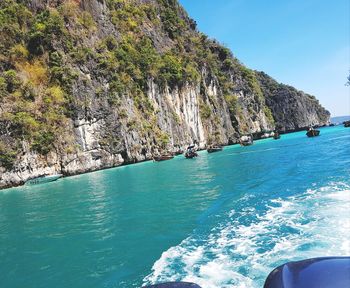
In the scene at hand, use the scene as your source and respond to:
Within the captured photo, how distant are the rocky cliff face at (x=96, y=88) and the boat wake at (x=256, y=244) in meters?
36.9

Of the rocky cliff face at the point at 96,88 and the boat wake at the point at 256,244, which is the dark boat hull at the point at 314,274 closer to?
the boat wake at the point at 256,244

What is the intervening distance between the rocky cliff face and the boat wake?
36865 millimetres

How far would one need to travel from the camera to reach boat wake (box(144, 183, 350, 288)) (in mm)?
7809

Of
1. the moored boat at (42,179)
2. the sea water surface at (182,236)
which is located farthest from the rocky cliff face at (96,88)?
the sea water surface at (182,236)

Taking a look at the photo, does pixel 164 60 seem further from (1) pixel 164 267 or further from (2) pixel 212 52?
(1) pixel 164 267

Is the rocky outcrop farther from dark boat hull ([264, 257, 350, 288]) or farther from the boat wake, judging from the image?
dark boat hull ([264, 257, 350, 288])

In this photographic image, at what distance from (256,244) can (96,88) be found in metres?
48.5

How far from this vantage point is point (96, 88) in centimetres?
5362

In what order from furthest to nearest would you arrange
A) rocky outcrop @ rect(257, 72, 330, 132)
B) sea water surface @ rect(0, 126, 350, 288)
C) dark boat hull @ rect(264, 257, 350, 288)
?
rocky outcrop @ rect(257, 72, 330, 132) < sea water surface @ rect(0, 126, 350, 288) < dark boat hull @ rect(264, 257, 350, 288)

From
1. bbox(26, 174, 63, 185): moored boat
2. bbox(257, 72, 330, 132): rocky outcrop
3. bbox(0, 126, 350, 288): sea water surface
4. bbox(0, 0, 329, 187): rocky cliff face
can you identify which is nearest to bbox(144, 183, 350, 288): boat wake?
bbox(0, 126, 350, 288): sea water surface

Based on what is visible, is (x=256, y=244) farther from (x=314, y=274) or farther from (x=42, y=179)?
(x=42, y=179)

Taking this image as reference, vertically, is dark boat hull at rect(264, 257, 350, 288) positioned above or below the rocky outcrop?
below

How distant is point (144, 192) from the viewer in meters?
21.9

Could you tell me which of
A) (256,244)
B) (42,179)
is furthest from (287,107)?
(256,244)
